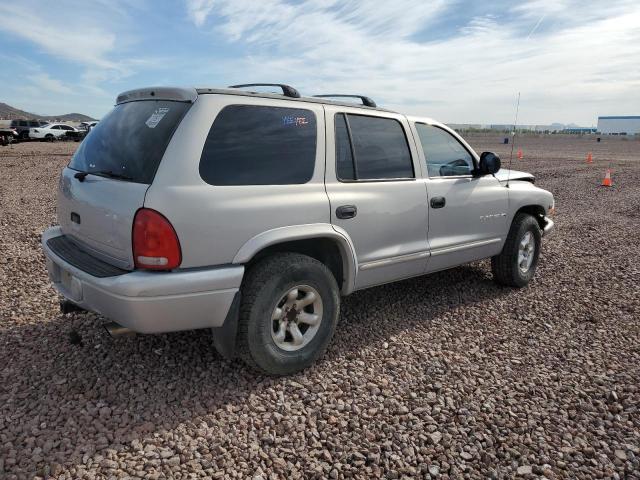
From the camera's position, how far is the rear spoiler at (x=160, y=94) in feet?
9.79

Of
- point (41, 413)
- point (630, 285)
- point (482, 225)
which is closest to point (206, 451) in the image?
point (41, 413)

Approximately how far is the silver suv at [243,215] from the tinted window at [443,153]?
0.08 meters

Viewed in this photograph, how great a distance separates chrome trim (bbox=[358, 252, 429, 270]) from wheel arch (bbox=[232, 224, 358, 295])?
125mm

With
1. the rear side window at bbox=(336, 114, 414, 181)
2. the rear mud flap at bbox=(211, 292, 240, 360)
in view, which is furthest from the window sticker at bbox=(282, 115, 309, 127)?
the rear mud flap at bbox=(211, 292, 240, 360)

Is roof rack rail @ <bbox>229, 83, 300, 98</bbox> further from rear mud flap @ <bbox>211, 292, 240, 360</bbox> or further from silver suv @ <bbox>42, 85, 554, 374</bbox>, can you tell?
rear mud flap @ <bbox>211, 292, 240, 360</bbox>

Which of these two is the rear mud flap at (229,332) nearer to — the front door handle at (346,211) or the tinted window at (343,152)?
the front door handle at (346,211)

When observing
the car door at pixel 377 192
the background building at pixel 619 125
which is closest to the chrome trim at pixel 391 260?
the car door at pixel 377 192

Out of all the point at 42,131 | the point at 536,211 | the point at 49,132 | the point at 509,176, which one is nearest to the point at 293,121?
the point at 509,176

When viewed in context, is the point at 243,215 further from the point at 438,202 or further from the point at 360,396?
the point at 438,202

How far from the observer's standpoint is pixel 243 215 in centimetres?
293

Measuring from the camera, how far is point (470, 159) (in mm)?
4652

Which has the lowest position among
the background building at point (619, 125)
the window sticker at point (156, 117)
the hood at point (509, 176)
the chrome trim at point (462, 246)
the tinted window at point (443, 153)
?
the chrome trim at point (462, 246)

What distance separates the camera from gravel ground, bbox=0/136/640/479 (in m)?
2.56

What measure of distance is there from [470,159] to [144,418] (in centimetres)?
352
